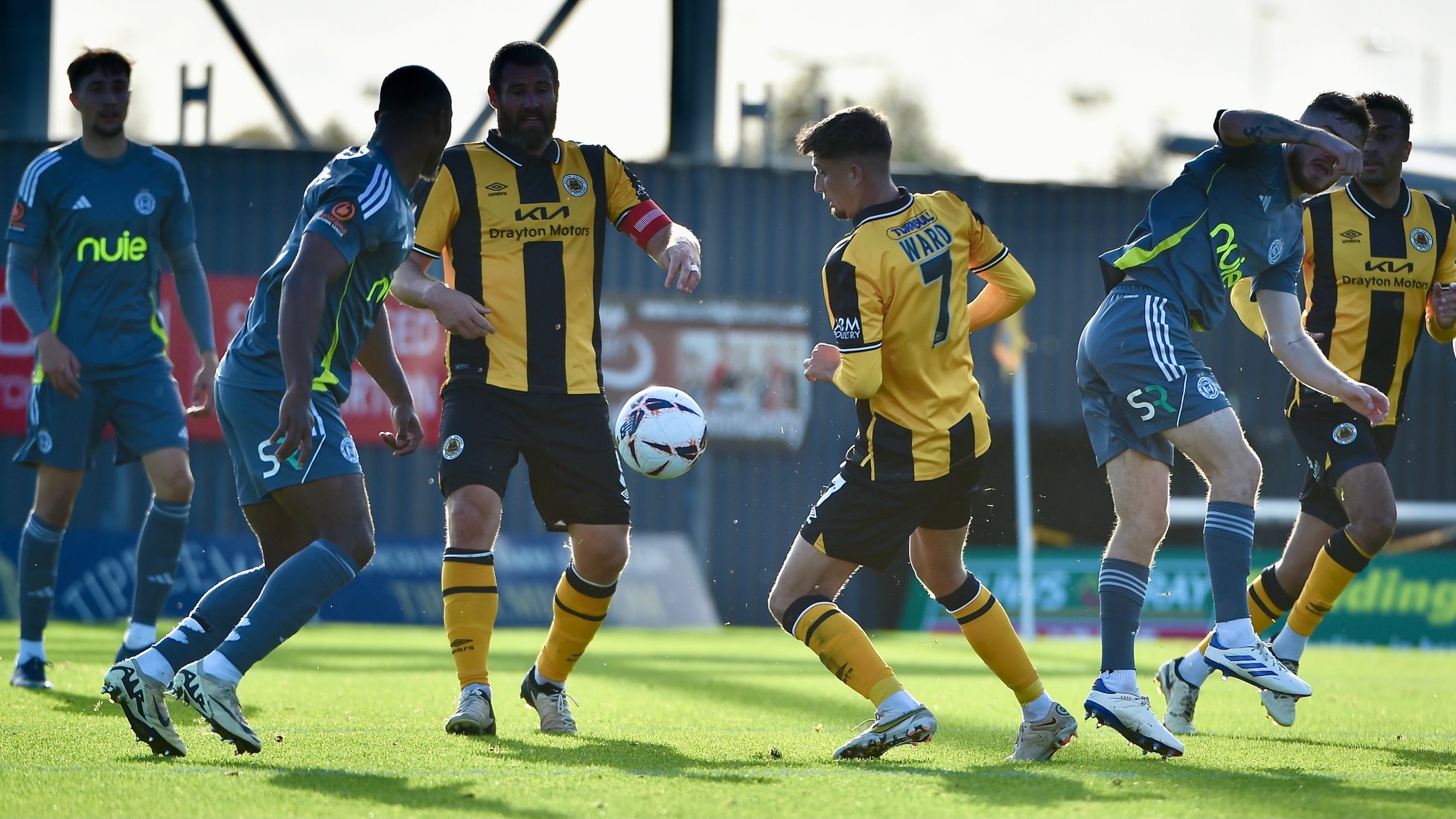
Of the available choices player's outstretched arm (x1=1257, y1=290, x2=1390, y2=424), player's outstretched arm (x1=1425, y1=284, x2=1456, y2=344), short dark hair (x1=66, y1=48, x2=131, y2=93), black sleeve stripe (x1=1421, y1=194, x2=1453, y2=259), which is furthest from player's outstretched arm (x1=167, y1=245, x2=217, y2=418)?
black sleeve stripe (x1=1421, y1=194, x2=1453, y2=259)

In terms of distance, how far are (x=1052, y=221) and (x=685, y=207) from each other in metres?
4.40

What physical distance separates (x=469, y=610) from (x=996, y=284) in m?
2.07

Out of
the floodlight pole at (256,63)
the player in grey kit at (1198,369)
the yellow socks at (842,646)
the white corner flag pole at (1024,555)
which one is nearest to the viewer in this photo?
the yellow socks at (842,646)

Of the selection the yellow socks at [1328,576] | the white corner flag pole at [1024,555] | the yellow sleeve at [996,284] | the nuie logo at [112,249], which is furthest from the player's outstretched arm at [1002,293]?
the white corner flag pole at [1024,555]

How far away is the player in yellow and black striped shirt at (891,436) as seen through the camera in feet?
15.1

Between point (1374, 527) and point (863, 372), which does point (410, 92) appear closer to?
point (863, 372)

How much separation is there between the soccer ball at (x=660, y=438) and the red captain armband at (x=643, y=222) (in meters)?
0.62

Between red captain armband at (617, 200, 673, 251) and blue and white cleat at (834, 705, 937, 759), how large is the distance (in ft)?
6.73

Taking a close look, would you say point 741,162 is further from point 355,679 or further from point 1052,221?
point 355,679

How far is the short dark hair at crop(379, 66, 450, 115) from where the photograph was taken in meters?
4.68

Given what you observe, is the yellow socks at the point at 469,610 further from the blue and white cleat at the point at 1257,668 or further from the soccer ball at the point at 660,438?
the blue and white cleat at the point at 1257,668

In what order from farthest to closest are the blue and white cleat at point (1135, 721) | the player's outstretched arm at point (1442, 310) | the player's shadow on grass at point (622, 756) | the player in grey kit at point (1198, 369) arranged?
the player's outstretched arm at point (1442, 310) < the player in grey kit at point (1198, 369) < the blue and white cleat at point (1135, 721) < the player's shadow on grass at point (622, 756)

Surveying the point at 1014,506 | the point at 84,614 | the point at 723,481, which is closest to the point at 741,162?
the point at 723,481

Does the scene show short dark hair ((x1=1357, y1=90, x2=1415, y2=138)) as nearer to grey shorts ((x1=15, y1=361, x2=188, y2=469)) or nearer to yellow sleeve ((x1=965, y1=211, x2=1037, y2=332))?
yellow sleeve ((x1=965, y1=211, x2=1037, y2=332))
